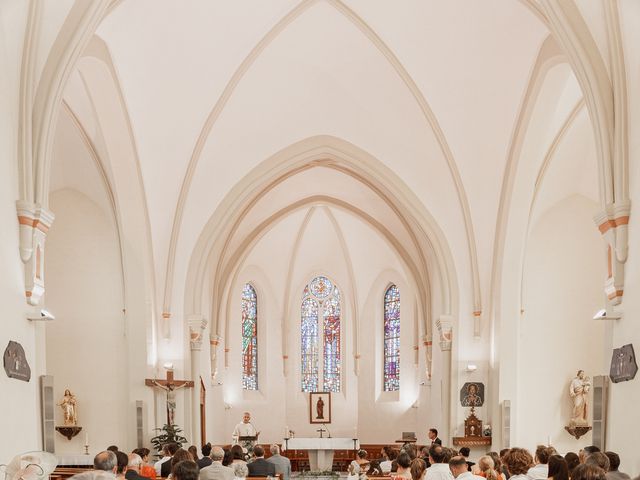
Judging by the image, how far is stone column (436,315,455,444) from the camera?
17.6 metres

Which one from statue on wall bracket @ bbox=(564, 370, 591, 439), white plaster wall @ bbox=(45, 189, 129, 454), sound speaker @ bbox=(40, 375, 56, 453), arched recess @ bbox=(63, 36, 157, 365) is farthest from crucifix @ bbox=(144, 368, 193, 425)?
statue on wall bracket @ bbox=(564, 370, 591, 439)

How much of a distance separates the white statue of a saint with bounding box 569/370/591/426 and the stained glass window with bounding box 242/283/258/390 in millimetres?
11191

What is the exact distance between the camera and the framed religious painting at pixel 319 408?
2605cm

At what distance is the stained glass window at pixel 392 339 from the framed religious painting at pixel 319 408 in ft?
5.93

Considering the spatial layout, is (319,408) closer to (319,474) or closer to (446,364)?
(319,474)

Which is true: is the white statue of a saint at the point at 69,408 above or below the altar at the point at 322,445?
above

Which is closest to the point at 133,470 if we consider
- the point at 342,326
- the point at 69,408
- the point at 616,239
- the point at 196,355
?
the point at 616,239

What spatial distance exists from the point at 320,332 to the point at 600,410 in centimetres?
1678

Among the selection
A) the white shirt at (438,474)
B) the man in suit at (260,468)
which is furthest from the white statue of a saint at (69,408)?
the white shirt at (438,474)

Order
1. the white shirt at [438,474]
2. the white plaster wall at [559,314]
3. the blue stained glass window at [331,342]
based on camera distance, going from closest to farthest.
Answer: the white shirt at [438,474] < the white plaster wall at [559,314] < the blue stained glass window at [331,342]

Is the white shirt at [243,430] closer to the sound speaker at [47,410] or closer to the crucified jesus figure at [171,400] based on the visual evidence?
the crucified jesus figure at [171,400]

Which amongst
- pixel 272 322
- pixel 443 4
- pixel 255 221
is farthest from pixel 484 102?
pixel 272 322

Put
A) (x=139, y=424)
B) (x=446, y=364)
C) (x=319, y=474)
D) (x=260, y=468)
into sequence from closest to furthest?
(x=260, y=468) → (x=139, y=424) → (x=446, y=364) → (x=319, y=474)

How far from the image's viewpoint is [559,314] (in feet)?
60.5
